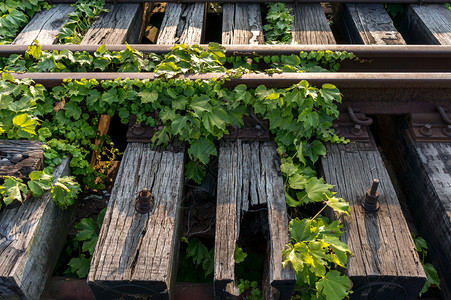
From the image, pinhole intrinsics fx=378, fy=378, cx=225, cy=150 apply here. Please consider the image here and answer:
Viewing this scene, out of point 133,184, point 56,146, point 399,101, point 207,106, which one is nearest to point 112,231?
point 133,184

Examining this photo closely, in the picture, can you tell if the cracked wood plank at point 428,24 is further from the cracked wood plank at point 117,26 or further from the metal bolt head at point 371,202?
the cracked wood plank at point 117,26

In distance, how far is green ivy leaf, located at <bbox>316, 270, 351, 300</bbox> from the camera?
2178 mm

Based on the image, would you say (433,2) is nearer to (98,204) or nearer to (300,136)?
(300,136)

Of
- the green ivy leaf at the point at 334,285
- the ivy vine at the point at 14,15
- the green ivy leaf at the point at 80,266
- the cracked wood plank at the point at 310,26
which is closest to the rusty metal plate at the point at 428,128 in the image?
the cracked wood plank at the point at 310,26

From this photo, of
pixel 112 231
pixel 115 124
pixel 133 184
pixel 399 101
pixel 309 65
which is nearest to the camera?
pixel 112 231

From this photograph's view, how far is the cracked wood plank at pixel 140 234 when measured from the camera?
2182 mm

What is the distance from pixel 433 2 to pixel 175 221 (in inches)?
159

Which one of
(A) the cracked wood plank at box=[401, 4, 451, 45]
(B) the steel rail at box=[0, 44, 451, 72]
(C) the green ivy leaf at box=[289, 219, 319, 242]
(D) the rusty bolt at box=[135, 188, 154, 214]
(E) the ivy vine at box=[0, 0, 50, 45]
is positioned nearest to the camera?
(C) the green ivy leaf at box=[289, 219, 319, 242]

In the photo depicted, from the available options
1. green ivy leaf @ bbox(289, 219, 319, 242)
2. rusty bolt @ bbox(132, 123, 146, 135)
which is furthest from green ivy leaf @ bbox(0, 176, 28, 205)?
green ivy leaf @ bbox(289, 219, 319, 242)

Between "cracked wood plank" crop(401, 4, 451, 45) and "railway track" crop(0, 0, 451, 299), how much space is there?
2 cm

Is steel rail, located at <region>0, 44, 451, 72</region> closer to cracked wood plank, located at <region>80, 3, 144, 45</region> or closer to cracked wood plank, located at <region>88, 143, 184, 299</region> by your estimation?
cracked wood plank, located at <region>80, 3, 144, 45</region>

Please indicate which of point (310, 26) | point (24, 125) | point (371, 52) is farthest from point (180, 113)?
point (310, 26)

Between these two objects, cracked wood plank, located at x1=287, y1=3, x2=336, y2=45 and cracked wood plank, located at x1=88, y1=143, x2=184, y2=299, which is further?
cracked wood plank, located at x1=287, y1=3, x2=336, y2=45

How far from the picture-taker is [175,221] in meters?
2.47
